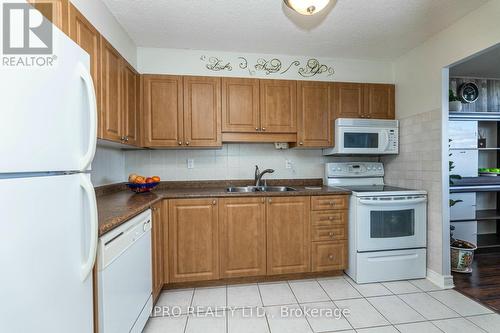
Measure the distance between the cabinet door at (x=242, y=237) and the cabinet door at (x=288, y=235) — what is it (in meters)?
0.07

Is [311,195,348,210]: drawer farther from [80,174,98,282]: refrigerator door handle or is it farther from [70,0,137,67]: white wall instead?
[70,0,137,67]: white wall

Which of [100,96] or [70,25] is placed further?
[100,96]

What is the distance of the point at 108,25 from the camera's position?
197 centimetres

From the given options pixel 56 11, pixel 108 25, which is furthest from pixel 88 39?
pixel 108 25

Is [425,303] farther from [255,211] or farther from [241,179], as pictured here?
[241,179]

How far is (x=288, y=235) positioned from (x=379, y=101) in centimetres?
198

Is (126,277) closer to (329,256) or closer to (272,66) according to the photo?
(329,256)

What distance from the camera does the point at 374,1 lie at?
189cm

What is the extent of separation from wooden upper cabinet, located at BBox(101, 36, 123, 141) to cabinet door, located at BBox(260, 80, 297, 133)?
1413mm

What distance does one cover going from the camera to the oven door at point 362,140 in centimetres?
272

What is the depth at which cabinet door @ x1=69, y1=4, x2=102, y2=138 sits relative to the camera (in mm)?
1379

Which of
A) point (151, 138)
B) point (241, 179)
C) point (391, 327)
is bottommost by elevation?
point (391, 327)

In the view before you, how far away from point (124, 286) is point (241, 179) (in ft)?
5.79

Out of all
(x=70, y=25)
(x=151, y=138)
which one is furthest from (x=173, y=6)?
(x=151, y=138)
